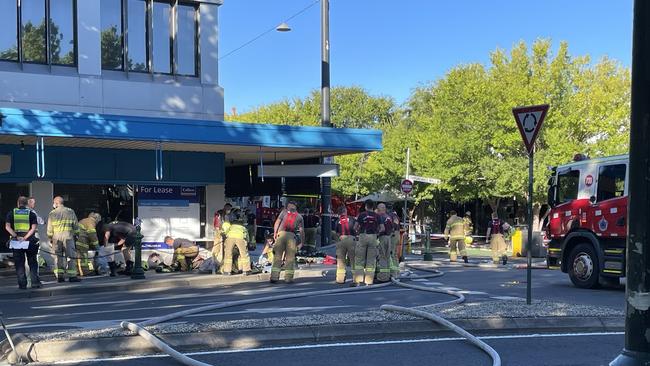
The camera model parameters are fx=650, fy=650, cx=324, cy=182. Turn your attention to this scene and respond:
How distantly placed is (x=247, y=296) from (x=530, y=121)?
19.7ft

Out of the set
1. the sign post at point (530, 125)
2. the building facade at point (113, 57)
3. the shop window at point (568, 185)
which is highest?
the building facade at point (113, 57)

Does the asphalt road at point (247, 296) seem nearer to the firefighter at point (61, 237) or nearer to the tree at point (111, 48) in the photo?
the firefighter at point (61, 237)

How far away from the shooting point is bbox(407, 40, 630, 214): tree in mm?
29922

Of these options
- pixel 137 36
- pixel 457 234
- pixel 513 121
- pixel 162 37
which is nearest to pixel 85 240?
pixel 137 36

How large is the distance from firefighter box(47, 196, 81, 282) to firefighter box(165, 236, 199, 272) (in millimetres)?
2663

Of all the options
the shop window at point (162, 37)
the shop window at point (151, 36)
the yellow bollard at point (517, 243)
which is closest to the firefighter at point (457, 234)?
the yellow bollard at point (517, 243)

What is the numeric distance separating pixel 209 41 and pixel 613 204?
11.8 meters

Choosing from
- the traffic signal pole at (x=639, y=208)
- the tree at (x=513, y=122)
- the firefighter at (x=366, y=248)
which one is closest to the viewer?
the traffic signal pole at (x=639, y=208)

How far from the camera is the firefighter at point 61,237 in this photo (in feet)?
45.7

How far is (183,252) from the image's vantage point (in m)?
16.1

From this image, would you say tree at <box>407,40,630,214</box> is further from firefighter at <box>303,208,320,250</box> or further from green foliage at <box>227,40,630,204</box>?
firefighter at <box>303,208,320,250</box>

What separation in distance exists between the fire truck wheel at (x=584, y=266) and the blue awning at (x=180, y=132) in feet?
21.1

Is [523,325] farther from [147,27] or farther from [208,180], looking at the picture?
[147,27]

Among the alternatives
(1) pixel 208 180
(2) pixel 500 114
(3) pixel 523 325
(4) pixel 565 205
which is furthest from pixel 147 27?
(2) pixel 500 114
